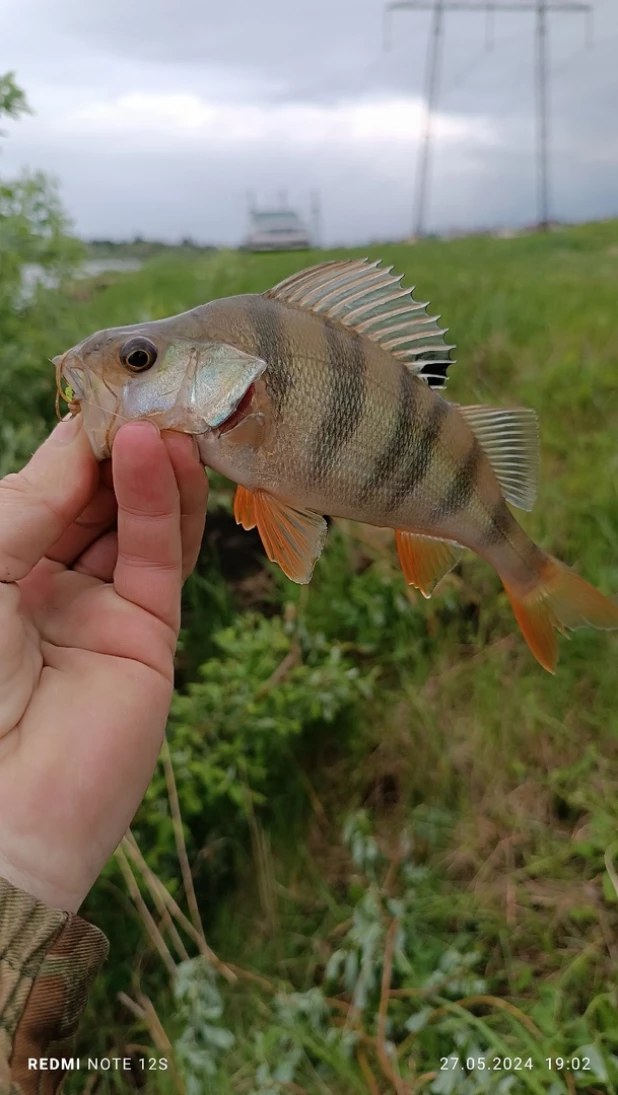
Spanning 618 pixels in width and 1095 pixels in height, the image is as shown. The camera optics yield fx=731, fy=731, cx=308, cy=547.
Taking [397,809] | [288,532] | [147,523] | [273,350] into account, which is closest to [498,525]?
[288,532]

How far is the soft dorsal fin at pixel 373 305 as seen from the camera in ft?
4.77

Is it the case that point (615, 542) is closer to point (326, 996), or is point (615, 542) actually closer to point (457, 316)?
point (326, 996)

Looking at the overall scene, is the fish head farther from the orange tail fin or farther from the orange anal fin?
the orange tail fin

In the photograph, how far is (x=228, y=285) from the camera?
573cm

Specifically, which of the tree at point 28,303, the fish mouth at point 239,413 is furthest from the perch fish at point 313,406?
the tree at point 28,303

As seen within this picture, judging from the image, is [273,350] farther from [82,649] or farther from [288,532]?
[82,649]

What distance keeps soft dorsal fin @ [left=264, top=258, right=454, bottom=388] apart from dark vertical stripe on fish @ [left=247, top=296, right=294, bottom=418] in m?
0.07

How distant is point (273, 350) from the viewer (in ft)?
4.54

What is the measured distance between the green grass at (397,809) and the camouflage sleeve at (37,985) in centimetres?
85

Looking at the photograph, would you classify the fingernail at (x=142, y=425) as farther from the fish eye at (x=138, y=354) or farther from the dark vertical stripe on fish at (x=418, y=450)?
the dark vertical stripe on fish at (x=418, y=450)

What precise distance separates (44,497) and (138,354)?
34 cm

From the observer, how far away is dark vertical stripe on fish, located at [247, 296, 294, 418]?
1.38 m

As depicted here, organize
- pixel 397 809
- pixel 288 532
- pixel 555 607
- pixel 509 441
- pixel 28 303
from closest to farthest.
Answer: pixel 288 532 → pixel 509 441 → pixel 555 607 → pixel 397 809 → pixel 28 303

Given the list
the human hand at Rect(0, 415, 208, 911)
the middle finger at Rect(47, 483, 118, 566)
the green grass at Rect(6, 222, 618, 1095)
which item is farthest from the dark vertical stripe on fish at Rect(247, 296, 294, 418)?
the green grass at Rect(6, 222, 618, 1095)
